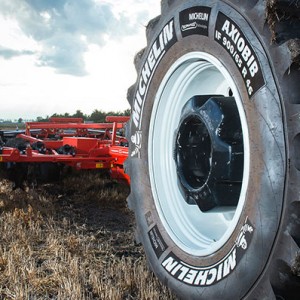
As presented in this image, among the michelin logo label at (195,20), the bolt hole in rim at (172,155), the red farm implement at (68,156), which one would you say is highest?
the michelin logo label at (195,20)

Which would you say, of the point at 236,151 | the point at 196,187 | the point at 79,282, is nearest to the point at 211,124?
the point at 236,151

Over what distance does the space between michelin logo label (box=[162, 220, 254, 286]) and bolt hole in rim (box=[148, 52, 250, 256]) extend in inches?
4.4

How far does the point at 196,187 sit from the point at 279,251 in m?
0.81

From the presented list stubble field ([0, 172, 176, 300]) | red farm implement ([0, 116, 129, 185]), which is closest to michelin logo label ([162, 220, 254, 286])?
stubble field ([0, 172, 176, 300])

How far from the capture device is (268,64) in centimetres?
175

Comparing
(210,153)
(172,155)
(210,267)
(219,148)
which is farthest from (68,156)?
(210,267)

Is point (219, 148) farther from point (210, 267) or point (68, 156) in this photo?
point (68, 156)

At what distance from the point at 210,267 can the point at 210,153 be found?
0.55m

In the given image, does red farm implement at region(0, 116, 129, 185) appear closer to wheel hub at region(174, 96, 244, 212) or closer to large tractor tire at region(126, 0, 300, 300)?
large tractor tire at region(126, 0, 300, 300)

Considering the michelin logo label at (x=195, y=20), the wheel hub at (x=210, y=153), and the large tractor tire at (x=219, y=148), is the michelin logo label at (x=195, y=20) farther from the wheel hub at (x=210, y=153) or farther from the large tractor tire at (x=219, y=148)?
the wheel hub at (x=210, y=153)

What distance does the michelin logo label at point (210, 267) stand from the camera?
1.88 metres

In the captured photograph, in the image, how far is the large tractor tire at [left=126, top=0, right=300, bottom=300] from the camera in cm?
171

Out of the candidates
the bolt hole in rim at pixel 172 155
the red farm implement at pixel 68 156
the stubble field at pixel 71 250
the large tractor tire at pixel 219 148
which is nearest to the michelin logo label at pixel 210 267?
the large tractor tire at pixel 219 148

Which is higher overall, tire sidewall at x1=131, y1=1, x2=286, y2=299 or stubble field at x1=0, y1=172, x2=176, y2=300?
tire sidewall at x1=131, y1=1, x2=286, y2=299
